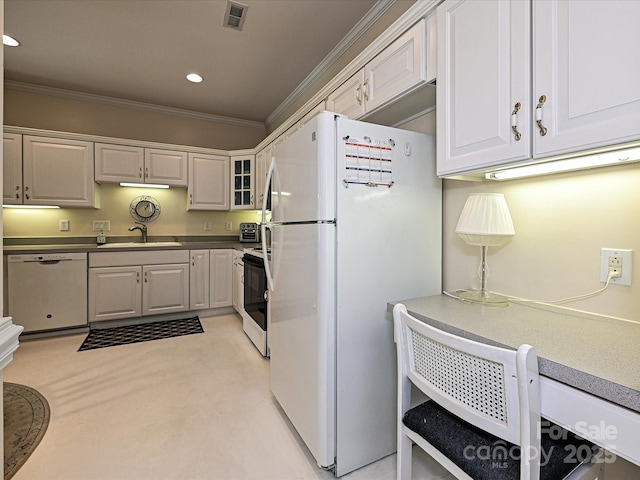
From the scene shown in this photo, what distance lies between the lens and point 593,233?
46.3 inches

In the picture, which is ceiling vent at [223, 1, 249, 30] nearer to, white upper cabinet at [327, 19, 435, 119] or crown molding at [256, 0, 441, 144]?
crown molding at [256, 0, 441, 144]

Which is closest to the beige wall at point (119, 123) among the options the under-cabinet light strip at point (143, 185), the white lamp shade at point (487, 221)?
the under-cabinet light strip at point (143, 185)

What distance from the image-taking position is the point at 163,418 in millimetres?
1842

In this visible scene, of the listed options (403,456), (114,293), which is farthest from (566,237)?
(114,293)

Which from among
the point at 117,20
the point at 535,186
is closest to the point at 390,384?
the point at 535,186

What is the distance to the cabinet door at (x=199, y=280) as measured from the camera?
3.69 m

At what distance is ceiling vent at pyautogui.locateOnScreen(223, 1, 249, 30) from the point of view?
2.18 m

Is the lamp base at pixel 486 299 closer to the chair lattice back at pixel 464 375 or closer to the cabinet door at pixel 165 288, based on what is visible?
the chair lattice back at pixel 464 375

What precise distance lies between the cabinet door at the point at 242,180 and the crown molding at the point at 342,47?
0.85 meters

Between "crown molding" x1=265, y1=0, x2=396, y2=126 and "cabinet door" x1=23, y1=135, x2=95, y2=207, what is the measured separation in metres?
2.34

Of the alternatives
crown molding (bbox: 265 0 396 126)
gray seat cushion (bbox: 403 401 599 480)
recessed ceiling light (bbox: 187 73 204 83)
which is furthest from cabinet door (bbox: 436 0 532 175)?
recessed ceiling light (bbox: 187 73 204 83)

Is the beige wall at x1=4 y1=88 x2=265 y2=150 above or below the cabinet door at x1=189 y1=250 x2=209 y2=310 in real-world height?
above

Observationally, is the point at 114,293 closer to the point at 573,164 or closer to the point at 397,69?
the point at 397,69

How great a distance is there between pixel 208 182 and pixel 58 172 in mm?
1513
